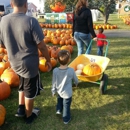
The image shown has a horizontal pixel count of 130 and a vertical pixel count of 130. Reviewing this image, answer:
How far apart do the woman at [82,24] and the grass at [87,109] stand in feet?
3.87

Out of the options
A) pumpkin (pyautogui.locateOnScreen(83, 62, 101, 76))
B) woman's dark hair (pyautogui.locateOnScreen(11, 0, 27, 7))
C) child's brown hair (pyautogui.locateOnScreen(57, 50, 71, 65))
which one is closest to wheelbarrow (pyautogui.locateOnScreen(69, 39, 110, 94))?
pumpkin (pyautogui.locateOnScreen(83, 62, 101, 76))

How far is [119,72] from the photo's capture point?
5035mm

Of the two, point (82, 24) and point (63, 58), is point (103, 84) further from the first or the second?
point (82, 24)

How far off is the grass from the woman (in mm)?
1179

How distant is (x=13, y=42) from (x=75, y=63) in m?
2.04

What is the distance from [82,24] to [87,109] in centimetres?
246

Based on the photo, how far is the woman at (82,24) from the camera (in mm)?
4479

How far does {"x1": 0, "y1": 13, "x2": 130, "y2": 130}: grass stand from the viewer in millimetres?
2861

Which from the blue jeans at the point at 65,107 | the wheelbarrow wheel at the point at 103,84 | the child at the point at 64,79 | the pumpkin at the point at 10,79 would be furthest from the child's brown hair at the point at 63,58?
the pumpkin at the point at 10,79

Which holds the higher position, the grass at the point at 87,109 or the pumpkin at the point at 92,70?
the pumpkin at the point at 92,70

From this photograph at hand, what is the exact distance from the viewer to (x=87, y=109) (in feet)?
10.8

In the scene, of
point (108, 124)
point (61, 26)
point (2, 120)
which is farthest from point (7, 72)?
point (61, 26)

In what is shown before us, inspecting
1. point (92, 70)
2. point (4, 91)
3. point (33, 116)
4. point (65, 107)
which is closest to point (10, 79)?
point (4, 91)

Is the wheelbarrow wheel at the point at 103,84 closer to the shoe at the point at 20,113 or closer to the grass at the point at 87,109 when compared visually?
the grass at the point at 87,109
